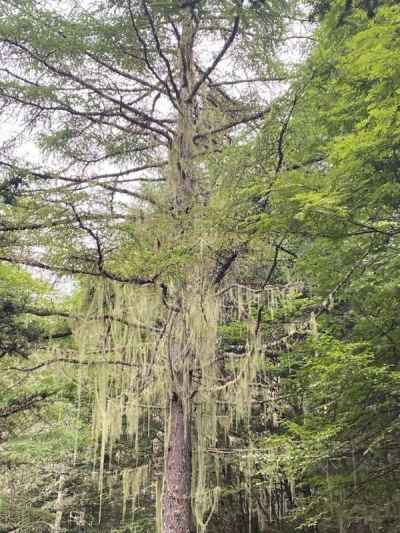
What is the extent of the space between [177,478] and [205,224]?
327cm

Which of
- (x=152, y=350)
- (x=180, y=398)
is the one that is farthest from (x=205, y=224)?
(x=180, y=398)

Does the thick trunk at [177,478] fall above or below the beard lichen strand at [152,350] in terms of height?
below

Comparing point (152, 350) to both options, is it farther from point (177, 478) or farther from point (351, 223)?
point (351, 223)

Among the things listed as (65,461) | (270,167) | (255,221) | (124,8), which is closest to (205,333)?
(255,221)

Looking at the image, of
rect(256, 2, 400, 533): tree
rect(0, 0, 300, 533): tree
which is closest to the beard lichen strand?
rect(0, 0, 300, 533): tree

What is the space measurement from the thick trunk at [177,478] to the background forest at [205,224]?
24 millimetres

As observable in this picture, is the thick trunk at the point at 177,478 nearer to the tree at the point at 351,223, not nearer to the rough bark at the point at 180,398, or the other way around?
the rough bark at the point at 180,398

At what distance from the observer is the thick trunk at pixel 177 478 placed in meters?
5.80

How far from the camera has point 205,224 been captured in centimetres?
492

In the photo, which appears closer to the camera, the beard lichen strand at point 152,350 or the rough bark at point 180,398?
the beard lichen strand at point 152,350

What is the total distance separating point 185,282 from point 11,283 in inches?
98.8

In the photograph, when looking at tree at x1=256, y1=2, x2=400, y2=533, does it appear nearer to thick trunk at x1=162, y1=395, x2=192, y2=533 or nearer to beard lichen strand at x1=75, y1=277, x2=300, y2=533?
beard lichen strand at x1=75, y1=277, x2=300, y2=533

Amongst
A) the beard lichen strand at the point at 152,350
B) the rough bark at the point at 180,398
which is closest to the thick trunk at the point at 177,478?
the rough bark at the point at 180,398

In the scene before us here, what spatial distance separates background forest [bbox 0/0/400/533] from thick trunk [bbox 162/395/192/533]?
24 mm
